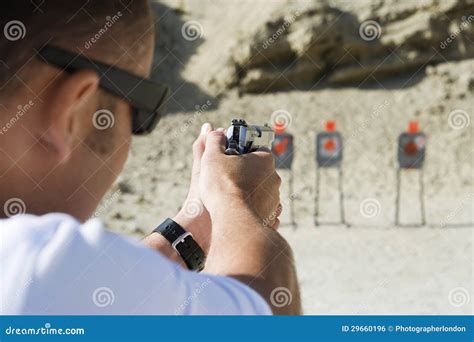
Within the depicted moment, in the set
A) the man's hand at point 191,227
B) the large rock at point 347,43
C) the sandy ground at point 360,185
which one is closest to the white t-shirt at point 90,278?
the man's hand at point 191,227

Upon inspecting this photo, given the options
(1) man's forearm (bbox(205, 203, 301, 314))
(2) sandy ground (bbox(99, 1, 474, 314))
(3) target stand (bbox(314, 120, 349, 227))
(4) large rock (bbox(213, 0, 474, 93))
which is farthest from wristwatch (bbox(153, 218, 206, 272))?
(4) large rock (bbox(213, 0, 474, 93))

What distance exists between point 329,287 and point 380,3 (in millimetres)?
9022

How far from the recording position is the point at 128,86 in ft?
3.17

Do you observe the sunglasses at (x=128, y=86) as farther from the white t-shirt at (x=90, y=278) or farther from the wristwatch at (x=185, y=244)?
the wristwatch at (x=185, y=244)

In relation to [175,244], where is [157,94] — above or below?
above

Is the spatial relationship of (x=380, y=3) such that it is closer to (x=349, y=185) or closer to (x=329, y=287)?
(x=349, y=185)

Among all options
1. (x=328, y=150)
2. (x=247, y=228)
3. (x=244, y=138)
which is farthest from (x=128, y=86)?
(x=328, y=150)

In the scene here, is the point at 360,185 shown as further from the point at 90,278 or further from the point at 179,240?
the point at 90,278

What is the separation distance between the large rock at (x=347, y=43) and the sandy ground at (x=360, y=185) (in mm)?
283

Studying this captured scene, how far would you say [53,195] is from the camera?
916mm

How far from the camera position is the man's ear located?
885 millimetres
